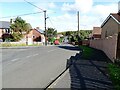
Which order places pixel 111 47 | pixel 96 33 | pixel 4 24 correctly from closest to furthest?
pixel 111 47 → pixel 96 33 → pixel 4 24

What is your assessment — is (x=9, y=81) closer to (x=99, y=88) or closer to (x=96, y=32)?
(x=99, y=88)

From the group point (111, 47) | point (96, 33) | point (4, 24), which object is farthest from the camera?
point (4, 24)

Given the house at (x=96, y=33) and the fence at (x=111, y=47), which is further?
the house at (x=96, y=33)

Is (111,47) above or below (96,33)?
below

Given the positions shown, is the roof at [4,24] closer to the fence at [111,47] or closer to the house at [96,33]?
the house at [96,33]

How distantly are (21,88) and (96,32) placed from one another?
63.6 meters

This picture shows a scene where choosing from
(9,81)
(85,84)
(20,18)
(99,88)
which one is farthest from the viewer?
(20,18)

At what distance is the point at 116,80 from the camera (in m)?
9.45

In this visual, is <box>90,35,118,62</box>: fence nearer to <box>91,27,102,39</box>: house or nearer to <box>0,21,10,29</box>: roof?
<box>91,27,102,39</box>: house

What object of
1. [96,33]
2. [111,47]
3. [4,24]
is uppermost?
[4,24]

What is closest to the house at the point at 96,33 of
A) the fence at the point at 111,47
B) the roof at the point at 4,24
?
the roof at the point at 4,24

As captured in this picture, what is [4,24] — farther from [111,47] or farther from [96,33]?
[111,47]

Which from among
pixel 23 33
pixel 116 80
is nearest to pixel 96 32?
pixel 23 33

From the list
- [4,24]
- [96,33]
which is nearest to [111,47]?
[96,33]
